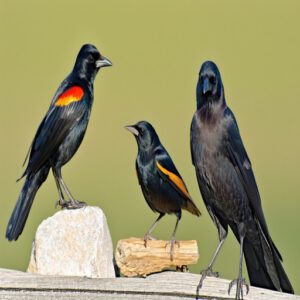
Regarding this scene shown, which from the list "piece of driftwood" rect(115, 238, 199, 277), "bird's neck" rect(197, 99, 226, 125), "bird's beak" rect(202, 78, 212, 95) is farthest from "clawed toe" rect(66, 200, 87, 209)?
"bird's beak" rect(202, 78, 212, 95)

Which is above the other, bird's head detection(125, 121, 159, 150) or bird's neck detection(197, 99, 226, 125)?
bird's neck detection(197, 99, 226, 125)

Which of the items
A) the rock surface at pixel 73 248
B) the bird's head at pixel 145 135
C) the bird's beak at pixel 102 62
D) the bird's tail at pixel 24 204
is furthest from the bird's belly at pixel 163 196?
the rock surface at pixel 73 248

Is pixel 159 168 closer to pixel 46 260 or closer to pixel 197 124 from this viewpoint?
pixel 197 124

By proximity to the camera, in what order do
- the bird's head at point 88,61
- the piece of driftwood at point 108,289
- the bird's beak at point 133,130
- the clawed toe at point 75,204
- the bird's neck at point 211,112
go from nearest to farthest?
the piece of driftwood at point 108,289 < the bird's neck at point 211,112 < the clawed toe at point 75,204 < the bird's head at point 88,61 < the bird's beak at point 133,130

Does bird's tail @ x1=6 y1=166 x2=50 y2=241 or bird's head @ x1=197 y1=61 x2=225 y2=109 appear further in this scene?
bird's tail @ x1=6 y1=166 x2=50 y2=241

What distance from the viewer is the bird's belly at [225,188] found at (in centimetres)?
488

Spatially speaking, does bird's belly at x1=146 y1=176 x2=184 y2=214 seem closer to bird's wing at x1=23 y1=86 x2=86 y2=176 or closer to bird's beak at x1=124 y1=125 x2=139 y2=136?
bird's beak at x1=124 y1=125 x2=139 y2=136

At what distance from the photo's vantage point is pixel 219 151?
4879 millimetres

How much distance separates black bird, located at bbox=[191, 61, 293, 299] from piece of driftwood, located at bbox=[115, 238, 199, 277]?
170 millimetres

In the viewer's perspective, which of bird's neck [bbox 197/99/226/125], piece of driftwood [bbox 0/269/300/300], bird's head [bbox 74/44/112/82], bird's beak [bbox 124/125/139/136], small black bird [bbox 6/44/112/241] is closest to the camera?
piece of driftwood [bbox 0/269/300/300]

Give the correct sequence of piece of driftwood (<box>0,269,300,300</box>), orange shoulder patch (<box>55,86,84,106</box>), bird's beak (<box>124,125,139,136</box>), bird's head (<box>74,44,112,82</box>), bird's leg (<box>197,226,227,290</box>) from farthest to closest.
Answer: bird's beak (<box>124,125,139,136</box>) → bird's head (<box>74,44,112,82</box>) → orange shoulder patch (<box>55,86,84,106</box>) → bird's leg (<box>197,226,227,290</box>) → piece of driftwood (<box>0,269,300,300</box>)

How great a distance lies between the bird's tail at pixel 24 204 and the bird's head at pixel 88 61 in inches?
27.0

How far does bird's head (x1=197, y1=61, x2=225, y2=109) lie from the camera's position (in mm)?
4750

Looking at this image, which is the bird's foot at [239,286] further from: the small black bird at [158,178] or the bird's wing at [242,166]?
the small black bird at [158,178]
